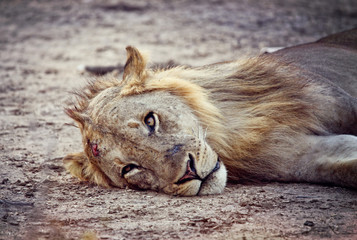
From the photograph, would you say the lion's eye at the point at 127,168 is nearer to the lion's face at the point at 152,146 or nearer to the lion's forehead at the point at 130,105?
the lion's face at the point at 152,146

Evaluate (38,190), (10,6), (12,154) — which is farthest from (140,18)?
(38,190)

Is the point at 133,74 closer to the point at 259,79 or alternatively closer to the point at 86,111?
the point at 86,111

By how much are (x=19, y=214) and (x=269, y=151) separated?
1.58m

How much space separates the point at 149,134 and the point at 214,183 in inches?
18.9

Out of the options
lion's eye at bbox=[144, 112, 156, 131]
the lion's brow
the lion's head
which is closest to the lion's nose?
the lion's head

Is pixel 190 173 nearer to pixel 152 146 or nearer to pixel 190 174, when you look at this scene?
pixel 190 174

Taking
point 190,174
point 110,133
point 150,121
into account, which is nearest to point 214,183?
point 190,174

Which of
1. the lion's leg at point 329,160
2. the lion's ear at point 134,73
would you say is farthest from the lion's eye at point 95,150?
the lion's leg at point 329,160

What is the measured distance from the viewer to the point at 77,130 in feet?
16.6

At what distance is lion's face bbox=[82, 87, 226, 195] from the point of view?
3.02 meters

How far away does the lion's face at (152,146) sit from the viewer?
3018 mm

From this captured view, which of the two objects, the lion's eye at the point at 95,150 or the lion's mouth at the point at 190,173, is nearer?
the lion's mouth at the point at 190,173

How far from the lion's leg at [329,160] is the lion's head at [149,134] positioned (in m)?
0.56

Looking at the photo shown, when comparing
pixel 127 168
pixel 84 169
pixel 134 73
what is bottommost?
pixel 84 169
